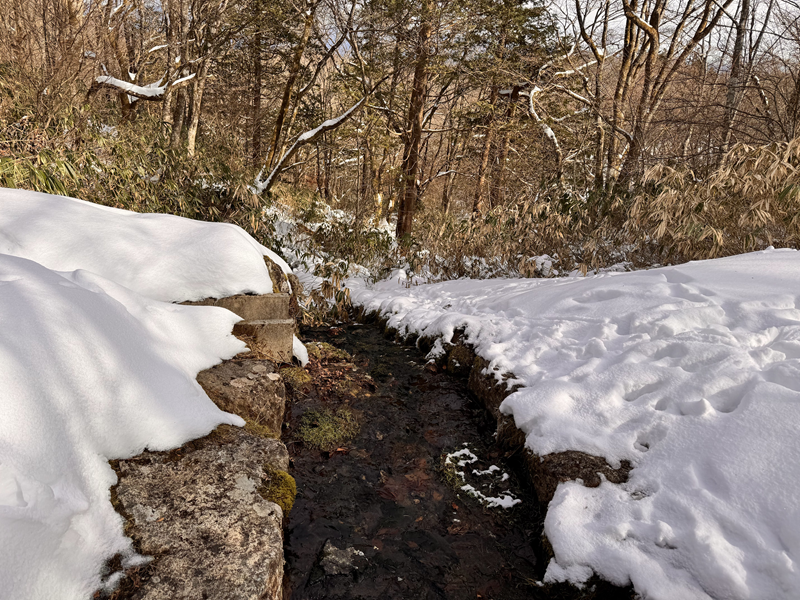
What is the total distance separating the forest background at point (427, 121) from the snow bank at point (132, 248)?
1305mm

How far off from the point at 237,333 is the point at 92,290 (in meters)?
1.27

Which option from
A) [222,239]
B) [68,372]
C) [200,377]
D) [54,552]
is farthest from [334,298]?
[54,552]

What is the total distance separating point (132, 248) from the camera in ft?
9.83

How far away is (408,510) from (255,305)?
6.70ft

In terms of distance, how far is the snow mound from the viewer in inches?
43.9

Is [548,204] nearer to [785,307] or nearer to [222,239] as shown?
[785,307]

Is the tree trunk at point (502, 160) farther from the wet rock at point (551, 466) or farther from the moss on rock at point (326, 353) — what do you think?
the wet rock at point (551, 466)

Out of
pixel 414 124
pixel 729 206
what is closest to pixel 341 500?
pixel 729 206

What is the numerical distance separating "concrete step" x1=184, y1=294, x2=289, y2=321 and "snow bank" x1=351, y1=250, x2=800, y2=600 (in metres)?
1.87

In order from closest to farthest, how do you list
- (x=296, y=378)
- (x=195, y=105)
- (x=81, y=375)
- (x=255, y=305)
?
1. (x=81, y=375)
2. (x=255, y=305)
3. (x=296, y=378)
4. (x=195, y=105)

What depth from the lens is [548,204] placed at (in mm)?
5891

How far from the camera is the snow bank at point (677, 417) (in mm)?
1499

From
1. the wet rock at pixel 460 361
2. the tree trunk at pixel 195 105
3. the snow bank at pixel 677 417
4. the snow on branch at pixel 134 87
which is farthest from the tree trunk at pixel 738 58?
the tree trunk at pixel 195 105

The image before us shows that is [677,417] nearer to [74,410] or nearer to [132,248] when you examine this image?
[74,410]
